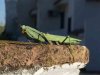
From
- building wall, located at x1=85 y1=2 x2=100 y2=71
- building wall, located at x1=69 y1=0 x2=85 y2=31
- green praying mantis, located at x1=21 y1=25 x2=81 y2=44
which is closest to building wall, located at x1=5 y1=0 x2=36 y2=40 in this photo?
building wall, located at x1=69 y1=0 x2=85 y2=31

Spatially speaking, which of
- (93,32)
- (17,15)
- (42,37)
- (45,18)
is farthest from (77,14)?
(42,37)

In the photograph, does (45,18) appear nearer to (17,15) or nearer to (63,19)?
(63,19)

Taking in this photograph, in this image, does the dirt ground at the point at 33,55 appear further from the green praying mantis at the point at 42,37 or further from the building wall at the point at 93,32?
the building wall at the point at 93,32

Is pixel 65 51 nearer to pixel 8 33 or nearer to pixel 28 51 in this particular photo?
pixel 28 51

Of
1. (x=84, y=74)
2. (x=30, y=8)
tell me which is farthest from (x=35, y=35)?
(x=30, y=8)

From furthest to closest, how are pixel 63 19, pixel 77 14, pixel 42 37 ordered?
pixel 63 19 → pixel 77 14 → pixel 42 37

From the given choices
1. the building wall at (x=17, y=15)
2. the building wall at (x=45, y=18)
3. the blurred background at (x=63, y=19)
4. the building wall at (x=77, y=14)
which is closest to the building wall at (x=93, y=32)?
the blurred background at (x=63, y=19)
